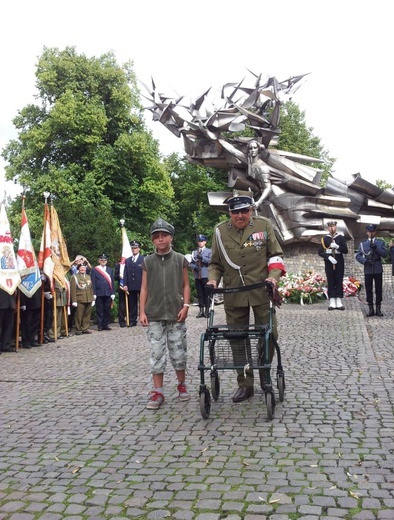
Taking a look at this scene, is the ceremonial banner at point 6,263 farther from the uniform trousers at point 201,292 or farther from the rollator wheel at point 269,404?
the rollator wheel at point 269,404

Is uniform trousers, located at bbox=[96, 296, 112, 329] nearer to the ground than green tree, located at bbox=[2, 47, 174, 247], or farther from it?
nearer to the ground

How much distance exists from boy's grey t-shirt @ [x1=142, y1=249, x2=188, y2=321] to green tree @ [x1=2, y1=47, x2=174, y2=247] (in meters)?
Result: 24.2

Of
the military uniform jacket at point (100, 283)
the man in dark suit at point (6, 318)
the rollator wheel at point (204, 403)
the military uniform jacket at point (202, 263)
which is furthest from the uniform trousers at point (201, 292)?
the rollator wheel at point (204, 403)

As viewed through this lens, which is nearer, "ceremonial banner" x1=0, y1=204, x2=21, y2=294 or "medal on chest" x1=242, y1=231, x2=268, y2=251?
"medal on chest" x1=242, y1=231, x2=268, y2=251

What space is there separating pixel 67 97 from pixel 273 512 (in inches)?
1202

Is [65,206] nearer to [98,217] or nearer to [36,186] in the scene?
[98,217]

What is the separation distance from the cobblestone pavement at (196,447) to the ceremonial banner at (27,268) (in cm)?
292

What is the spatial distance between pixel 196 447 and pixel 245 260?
195cm

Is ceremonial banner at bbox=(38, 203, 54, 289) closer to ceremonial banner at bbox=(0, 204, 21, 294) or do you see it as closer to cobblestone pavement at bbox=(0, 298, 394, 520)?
ceremonial banner at bbox=(0, 204, 21, 294)

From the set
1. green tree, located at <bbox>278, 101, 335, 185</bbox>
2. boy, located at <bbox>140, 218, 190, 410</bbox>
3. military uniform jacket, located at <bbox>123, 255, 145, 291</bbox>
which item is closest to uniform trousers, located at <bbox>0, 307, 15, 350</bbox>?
military uniform jacket, located at <bbox>123, 255, 145, 291</bbox>

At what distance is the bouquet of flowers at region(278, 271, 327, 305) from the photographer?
16.5 m

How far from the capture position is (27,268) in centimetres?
1080

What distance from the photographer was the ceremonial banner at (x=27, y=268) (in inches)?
423

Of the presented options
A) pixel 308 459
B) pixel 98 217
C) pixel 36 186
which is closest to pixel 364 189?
pixel 98 217
